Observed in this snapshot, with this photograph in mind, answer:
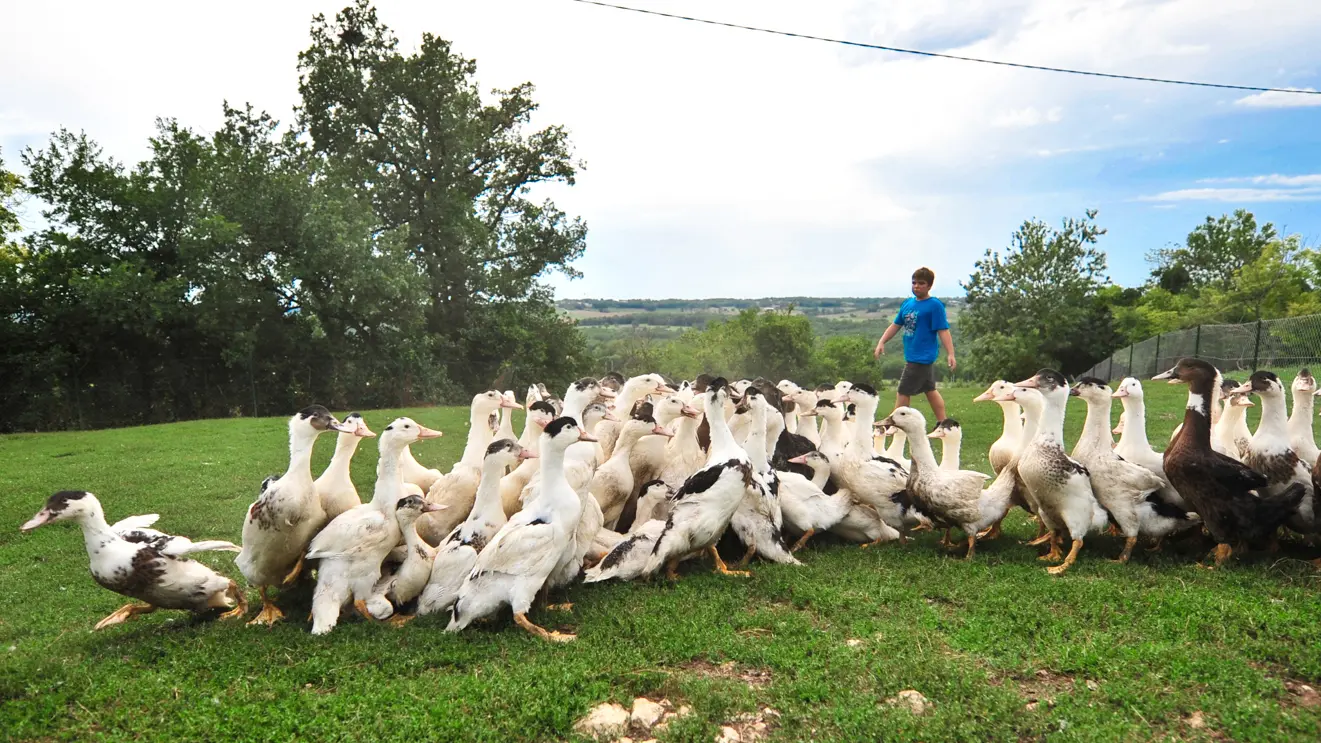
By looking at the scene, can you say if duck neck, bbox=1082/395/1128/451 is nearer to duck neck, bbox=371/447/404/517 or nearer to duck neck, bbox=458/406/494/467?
duck neck, bbox=458/406/494/467

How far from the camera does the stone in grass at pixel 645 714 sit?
371cm

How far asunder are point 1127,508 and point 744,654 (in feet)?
11.4

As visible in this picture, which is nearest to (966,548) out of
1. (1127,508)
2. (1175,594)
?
(1127,508)

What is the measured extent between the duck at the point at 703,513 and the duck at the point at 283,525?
2.39m

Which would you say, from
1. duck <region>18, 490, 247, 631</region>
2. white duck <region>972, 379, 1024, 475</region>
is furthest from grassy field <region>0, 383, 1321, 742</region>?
white duck <region>972, 379, 1024, 475</region>

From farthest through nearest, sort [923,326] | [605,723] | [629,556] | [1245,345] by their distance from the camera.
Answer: [1245,345]
[923,326]
[629,556]
[605,723]

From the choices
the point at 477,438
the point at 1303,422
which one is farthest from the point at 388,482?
the point at 1303,422

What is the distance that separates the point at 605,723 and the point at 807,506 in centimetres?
328

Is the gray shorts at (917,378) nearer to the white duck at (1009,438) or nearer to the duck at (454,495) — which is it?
the white duck at (1009,438)

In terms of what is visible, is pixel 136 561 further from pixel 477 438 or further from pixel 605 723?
pixel 605 723

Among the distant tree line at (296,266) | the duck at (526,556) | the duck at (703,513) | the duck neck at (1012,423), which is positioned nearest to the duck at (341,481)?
the duck at (526,556)

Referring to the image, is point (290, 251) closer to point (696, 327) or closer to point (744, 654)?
point (744, 654)

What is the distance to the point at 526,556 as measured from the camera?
4953 mm

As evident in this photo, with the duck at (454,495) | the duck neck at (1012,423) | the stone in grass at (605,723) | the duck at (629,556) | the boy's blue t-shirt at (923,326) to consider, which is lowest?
the stone in grass at (605,723)
